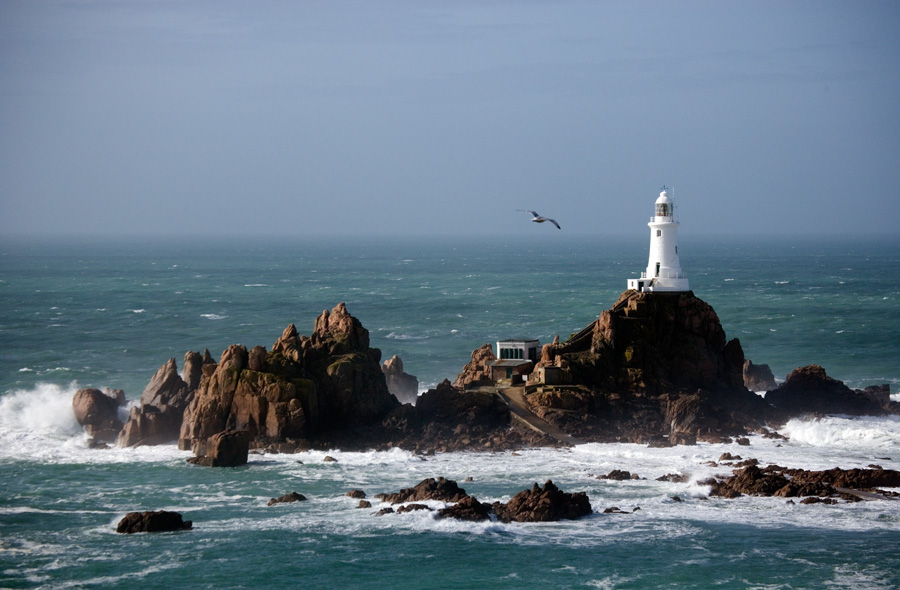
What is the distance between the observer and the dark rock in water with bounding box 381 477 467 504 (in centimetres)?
4669

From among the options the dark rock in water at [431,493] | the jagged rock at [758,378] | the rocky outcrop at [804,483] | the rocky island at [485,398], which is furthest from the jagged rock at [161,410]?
the jagged rock at [758,378]

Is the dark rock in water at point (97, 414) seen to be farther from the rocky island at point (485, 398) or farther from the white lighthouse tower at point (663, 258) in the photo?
the white lighthouse tower at point (663, 258)

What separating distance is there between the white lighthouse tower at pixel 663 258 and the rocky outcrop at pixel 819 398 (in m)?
8.41

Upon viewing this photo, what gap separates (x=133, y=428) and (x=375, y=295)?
84470mm

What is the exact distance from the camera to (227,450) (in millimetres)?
53438

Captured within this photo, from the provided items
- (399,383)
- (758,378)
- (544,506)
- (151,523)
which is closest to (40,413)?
(399,383)

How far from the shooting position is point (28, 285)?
162750 millimetres

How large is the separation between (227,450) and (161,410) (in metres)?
8.98

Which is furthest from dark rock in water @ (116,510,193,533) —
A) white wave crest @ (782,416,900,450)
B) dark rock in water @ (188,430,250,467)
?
white wave crest @ (782,416,900,450)

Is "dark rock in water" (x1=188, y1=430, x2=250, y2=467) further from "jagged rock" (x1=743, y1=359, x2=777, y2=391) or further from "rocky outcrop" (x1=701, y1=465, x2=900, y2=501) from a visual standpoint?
"jagged rock" (x1=743, y1=359, x2=777, y2=391)

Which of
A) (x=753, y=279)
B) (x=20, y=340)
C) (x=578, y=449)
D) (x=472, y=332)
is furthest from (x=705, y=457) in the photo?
(x=753, y=279)

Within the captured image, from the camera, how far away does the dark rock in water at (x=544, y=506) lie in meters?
44.8

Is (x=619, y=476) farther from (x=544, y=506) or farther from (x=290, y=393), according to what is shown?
(x=290, y=393)

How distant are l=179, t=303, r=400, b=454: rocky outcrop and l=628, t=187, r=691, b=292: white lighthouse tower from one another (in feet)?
58.4
